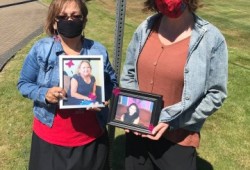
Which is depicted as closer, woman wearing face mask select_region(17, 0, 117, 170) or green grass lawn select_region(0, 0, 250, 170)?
woman wearing face mask select_region(17, 0, 117, 170)

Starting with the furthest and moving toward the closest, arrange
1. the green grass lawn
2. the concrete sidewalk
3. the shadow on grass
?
the concrete sidewalk → the green grass lawn → the shadow on grass

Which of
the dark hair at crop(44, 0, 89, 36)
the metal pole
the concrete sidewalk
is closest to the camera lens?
the dark hair at crop(44, 0, 89, 36)

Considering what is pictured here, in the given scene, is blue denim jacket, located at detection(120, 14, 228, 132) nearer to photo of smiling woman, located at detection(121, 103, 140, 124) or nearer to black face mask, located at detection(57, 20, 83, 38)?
photo of smiling woman, located at detection(121, 103, 140, 124)

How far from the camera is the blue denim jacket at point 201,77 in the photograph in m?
2.38

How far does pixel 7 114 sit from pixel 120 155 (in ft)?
6.25

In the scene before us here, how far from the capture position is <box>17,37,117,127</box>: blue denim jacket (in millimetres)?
2646

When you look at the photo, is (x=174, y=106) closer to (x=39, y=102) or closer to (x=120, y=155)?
(x=39, y=102)

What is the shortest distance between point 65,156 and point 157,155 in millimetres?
666

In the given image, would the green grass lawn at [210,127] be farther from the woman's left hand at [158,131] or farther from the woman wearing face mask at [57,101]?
the woman's left hand at [158,131]

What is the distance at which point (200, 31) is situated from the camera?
2.40 m

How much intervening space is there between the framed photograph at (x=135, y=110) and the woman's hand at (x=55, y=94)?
13.7 inches

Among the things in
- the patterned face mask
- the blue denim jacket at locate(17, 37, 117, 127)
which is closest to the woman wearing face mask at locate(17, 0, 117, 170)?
the blue denim jacket at locate(17, 37, 117, 127)

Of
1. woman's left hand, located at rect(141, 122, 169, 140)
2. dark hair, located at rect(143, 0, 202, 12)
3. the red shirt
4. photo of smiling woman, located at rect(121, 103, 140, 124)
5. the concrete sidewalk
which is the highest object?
dark hair, located at rect(143, 0, 202, 12)

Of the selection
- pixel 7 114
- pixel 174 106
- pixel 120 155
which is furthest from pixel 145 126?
pixel 7 114
